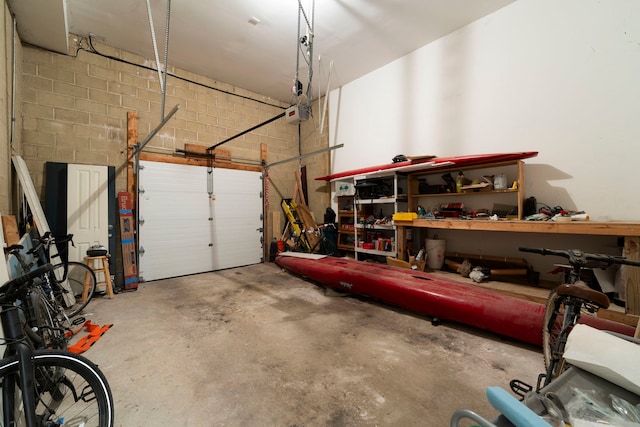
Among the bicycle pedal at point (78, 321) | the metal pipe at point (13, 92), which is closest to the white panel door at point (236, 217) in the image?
the bicycle pedal at point (78, 321)

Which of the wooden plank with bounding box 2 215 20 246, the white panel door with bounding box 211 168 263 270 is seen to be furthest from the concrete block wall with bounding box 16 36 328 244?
the wooden plank with bounding box 2 215 20 246

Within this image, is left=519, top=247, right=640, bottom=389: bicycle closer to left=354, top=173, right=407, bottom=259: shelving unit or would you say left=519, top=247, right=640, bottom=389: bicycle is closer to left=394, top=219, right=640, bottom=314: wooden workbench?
left=394, top=219, right=640, bottom=314: wooden workbench

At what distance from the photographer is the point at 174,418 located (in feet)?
4.69

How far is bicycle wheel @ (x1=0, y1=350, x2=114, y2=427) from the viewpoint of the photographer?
1.09 metres

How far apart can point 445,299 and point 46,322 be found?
348 cm

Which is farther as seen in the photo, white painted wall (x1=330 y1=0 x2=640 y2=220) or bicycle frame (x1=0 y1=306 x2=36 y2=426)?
white painted wall (x1=330 y1=0 x2=640 y2=220)

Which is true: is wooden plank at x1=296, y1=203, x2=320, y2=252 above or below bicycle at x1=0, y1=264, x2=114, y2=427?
above

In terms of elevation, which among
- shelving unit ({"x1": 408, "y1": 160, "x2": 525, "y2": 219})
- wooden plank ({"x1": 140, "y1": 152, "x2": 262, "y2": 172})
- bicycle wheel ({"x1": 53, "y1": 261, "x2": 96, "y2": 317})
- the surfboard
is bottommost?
bicycle wheel ({"x1": 53, "y1": 261, "x2": 96, "y2": 317})

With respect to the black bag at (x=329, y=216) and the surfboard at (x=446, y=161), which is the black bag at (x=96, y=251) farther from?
the surfboard at (x=446, y=161)

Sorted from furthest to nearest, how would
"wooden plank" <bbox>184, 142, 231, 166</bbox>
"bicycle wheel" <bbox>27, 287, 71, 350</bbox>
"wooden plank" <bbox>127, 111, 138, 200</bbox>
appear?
"wooden plank" <bbox>184, 142, 231, 166</bbox>
"wooden plank" <bbox>127, 111, 138, 200</bbox>
"bicycle wheel" <bbox>27, 287, 71, 350</bbox>

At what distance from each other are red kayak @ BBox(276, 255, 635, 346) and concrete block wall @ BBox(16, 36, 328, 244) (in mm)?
3646

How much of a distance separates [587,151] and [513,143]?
0.74 meters

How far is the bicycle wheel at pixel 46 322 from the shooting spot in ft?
5.36

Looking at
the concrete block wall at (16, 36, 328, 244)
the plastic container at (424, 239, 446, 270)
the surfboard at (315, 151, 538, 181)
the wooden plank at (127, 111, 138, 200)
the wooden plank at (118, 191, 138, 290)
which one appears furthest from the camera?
the wooden plank at (127, 111, 138, 200)
